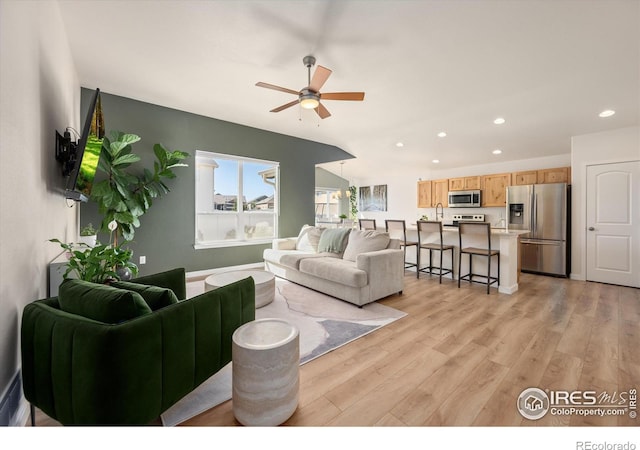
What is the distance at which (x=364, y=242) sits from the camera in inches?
145

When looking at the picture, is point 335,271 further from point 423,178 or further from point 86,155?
point 423,178

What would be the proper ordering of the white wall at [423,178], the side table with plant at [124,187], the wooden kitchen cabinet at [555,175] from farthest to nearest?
the white wall at [423,178], the wooden kitchen cabinet at [555,175], the side table with plant at [124,187]

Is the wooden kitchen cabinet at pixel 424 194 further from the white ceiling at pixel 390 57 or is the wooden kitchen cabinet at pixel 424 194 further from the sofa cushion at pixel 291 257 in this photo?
the sofa cushion at pixel 291 257

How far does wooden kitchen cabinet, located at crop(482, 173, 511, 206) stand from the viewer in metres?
5.78

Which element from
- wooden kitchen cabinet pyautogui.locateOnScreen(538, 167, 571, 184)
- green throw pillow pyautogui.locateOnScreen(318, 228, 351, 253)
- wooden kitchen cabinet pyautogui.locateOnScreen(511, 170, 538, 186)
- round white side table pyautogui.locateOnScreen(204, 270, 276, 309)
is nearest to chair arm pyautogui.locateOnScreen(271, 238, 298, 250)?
green throw pillow pyautogui.locateOnScreen(318, 228, 351, 253)

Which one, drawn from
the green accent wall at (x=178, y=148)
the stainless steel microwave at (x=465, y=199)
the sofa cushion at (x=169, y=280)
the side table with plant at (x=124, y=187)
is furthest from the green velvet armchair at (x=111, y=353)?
the stainless steel microwave at (x=465, y=199)

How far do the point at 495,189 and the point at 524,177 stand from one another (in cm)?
57

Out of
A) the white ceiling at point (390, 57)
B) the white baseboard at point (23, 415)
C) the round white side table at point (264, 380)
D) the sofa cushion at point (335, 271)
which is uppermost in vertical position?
the white ceiling at point (390, 57)

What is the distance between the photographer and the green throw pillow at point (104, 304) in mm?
1162

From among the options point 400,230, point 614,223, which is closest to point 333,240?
point 400,230

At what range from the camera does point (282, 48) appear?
8.81 feet

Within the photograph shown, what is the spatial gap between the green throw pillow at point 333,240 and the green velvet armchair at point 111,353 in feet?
8.99
